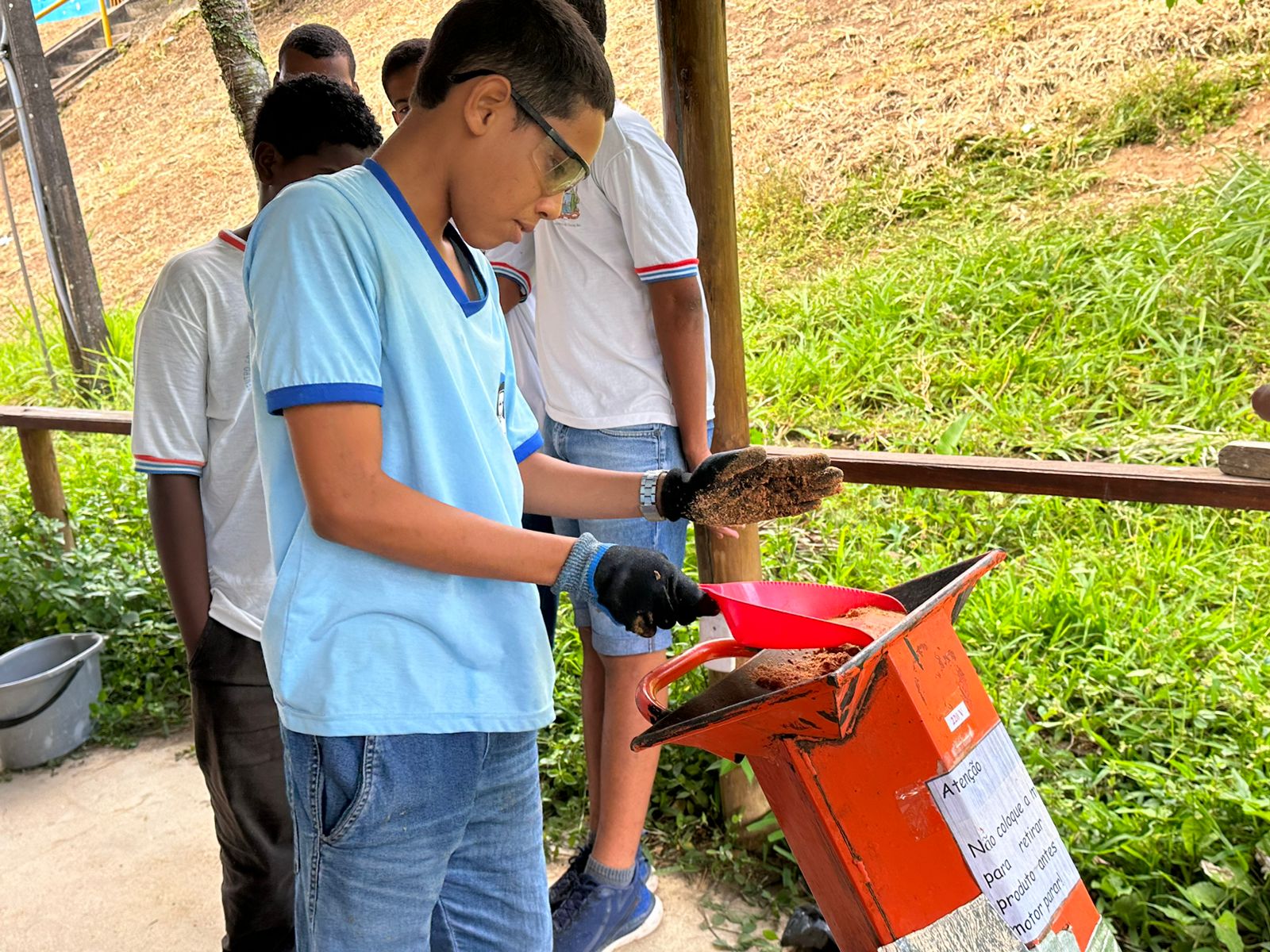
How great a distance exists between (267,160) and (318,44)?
1.18m

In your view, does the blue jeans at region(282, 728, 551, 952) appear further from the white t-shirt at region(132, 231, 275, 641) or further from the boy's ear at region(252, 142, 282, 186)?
the boy's ear at region(252, 142, 282, 186)

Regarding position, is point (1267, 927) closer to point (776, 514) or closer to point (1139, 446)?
point (776, 514)

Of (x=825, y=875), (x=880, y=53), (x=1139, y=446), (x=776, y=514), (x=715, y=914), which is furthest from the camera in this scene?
(x=880, y=53)

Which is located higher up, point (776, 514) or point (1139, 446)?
point (776, 514)

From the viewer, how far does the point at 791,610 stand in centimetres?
159

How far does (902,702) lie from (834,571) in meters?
2.36

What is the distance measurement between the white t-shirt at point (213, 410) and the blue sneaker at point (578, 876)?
95cm

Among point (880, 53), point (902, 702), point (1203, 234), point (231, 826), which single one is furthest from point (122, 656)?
point (880, 53)

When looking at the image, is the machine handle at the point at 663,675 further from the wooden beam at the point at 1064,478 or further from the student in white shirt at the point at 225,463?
the student in white shirt at the point at 225,463

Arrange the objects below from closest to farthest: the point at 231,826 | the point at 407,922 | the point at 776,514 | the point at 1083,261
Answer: the point at 407,922
the point at 776,514
the point at 231,826
the point at 1083,261

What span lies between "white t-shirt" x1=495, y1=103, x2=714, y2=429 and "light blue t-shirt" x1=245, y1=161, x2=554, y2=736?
0.90 meters

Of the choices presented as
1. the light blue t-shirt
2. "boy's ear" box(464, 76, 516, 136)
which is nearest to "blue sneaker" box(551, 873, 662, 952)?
the light blue t-shirt

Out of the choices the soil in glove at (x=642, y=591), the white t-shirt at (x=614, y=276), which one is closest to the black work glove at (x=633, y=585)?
the soil in glove at (x=642, y=591)

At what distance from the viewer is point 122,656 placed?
3867 mm
